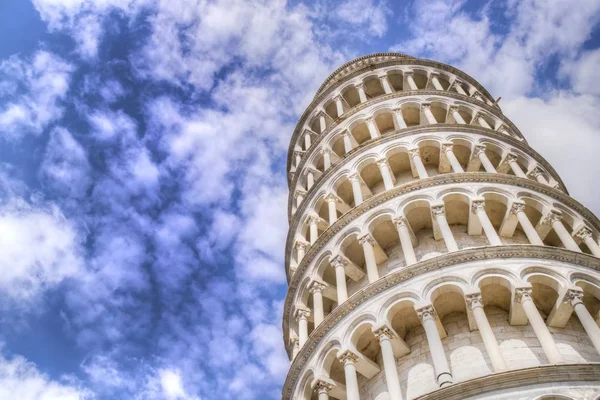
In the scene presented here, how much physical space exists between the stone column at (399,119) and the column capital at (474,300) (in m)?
10.6

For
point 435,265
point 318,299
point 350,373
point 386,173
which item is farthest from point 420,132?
point 350,373

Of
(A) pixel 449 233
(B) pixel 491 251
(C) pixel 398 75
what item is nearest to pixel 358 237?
(A) pixel 449 233

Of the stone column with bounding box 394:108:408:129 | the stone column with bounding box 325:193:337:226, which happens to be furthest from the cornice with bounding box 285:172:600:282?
the stone column with bounding box 394:108:408:129

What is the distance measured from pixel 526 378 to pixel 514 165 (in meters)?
11.7

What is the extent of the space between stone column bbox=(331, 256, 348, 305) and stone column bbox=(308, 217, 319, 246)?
2.72m

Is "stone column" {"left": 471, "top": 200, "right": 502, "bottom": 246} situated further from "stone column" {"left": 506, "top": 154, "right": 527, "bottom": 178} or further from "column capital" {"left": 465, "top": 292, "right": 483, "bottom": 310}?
"stone column" {"left": 506, "top": 154, "right": 527, "bottom": 178}

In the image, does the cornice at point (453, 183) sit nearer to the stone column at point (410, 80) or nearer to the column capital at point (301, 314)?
the column capital at point (301, 314)

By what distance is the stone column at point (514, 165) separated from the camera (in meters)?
22.2

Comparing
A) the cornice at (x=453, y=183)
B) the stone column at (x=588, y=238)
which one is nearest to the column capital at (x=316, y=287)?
the cornice at (x=453, y=183)

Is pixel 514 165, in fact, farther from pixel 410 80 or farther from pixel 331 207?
pixel 410 80

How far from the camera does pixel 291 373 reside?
1794cm

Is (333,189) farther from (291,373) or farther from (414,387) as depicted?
(414,387)

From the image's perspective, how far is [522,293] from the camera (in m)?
15.2

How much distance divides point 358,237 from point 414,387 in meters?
5.88
